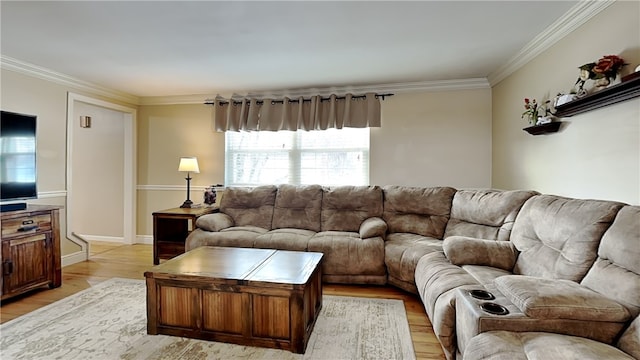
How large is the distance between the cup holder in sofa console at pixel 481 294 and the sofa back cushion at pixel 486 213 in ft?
3.54

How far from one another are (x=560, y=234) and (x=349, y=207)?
2181 mm

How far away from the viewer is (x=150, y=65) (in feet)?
11.1

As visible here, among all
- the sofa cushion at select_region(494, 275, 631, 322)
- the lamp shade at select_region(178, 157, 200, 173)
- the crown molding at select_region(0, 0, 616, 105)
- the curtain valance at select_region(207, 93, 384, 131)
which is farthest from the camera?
the lamp shade at select_region(178, 157, 200, 173)

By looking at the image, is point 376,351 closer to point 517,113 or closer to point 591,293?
point 591,293

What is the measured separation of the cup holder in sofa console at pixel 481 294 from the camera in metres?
1.62

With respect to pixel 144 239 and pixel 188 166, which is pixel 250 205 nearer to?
pixel 188 166

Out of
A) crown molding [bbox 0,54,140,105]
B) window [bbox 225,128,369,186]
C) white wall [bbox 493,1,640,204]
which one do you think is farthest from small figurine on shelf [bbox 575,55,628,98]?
crown molding [bbox 0,54,140,105]

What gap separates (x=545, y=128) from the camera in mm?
2617

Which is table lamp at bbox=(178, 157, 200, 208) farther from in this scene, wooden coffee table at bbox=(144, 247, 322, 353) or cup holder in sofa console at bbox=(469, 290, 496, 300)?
cup holder in sofa console at bbox=(469, 290, 496, 300)

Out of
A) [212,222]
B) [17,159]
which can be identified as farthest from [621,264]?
[17,159]

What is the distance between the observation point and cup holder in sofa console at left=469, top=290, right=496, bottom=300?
162cm

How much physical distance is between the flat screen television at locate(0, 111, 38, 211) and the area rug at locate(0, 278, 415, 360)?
47.4 inches

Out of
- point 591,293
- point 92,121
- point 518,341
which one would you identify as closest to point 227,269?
point 518,341

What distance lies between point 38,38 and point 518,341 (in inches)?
159
